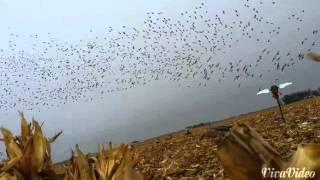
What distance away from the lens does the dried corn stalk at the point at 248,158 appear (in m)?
1.06

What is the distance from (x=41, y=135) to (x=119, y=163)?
3.01 ft

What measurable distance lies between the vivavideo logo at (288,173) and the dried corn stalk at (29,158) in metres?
2.24

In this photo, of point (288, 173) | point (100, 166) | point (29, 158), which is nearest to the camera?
point (288, 173)

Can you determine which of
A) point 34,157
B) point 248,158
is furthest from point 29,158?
point 248,158

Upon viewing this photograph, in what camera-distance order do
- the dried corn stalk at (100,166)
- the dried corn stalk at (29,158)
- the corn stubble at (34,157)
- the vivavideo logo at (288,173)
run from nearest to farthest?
the vivavideo logo at (288,173) < the dried corn stalk at (100,166) < the corn stubble at (34,157) < the dried corn stalk at (29,158)

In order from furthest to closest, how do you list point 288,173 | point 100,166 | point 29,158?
point 29,158 < point 100,166 < point 288,173

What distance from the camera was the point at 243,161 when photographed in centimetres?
107

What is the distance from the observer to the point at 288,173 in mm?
1030

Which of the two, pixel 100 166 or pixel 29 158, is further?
pixel 29 158

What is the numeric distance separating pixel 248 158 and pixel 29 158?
2.25 meters

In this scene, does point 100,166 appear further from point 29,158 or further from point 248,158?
point 248,158

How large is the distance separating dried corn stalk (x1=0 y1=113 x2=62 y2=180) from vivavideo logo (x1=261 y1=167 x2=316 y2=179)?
2238 mm

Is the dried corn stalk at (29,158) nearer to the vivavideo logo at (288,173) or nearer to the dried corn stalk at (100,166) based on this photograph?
the dried corn stalk at (100,166)

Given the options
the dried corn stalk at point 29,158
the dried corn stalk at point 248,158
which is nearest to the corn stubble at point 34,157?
the dried corn stalk at point 29,158
